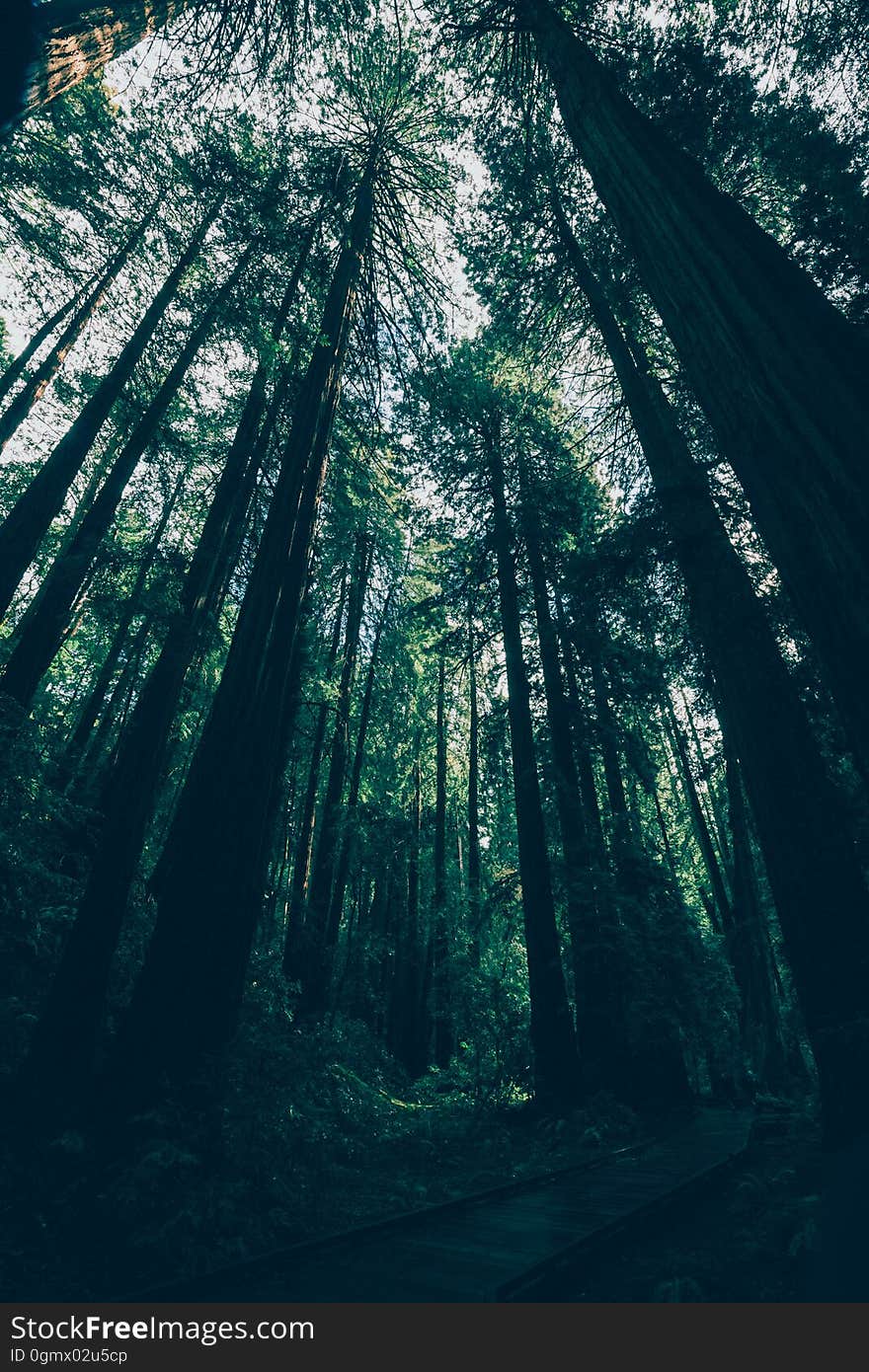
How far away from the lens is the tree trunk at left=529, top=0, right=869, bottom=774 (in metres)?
1.96

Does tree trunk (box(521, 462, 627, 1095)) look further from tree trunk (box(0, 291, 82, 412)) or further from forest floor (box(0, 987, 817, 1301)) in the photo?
tree trunk (box(0, 291, 82, 412))

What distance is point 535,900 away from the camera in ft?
31.9

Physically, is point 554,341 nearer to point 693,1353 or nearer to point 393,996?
point 693,1353

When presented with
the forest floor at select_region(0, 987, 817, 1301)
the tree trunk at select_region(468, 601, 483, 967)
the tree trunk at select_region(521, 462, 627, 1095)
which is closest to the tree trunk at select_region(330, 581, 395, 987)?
the tree trunk at select_region(468, 601, 483, 967)

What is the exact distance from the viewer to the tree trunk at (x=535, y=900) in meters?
8.82

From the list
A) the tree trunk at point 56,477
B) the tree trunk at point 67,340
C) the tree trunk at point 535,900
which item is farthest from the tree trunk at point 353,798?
the tree trunk at point 67,340

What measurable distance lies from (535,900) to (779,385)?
9.04 m

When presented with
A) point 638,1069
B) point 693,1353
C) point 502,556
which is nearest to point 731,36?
point 502,556

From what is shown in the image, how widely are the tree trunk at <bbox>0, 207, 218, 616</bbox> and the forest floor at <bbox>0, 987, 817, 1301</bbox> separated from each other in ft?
22.6

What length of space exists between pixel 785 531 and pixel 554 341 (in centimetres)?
1010

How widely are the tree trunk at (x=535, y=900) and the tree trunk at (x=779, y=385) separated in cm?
817

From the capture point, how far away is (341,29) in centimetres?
689

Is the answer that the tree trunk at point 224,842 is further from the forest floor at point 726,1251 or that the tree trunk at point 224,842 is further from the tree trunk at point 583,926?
the tree trunk at point 583,926

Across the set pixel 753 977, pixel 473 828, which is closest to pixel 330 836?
pixel 473 828
